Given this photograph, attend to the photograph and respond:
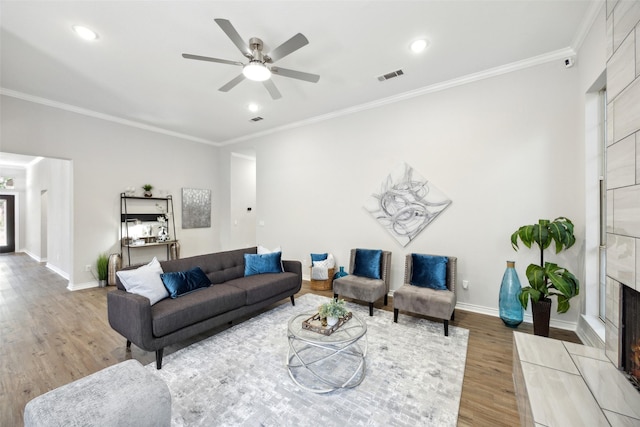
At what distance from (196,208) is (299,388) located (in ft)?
18.6

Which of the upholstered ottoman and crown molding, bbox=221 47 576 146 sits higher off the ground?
crown molding, bbox=221 47 576 146

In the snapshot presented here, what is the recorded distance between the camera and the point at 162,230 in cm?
597

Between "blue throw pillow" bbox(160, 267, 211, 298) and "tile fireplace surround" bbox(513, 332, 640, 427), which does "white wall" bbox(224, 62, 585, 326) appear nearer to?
"tile fireplace surround" bbox(513, 332, 640, 427)

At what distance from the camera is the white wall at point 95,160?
425 cm

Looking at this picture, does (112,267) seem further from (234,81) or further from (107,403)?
(107,403)

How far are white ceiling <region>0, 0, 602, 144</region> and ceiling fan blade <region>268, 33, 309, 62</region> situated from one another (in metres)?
0.35

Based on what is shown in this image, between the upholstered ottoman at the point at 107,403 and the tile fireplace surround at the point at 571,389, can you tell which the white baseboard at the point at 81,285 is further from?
the tile fireplace surround at the point at 571,389

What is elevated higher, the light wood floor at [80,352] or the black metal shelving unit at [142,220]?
the black metal shelving unit at [142,220]

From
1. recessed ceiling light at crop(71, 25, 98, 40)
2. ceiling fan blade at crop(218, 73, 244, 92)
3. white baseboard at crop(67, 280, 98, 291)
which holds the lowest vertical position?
white baseboard at crop(67, 280, 98, 291)

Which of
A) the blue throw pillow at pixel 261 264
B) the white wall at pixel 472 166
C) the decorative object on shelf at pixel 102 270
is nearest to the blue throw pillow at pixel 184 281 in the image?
the blue throw pillow at pixel 261 264

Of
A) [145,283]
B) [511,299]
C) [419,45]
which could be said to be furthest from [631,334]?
[145,283]

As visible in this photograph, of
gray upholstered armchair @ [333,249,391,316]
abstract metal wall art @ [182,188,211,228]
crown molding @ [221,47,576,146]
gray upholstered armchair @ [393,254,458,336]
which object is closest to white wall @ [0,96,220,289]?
abstract metal wall art @ [182,188,211,228]

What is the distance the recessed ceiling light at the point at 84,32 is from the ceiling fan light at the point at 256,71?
165cm

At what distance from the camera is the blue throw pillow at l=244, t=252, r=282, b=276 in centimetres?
384
